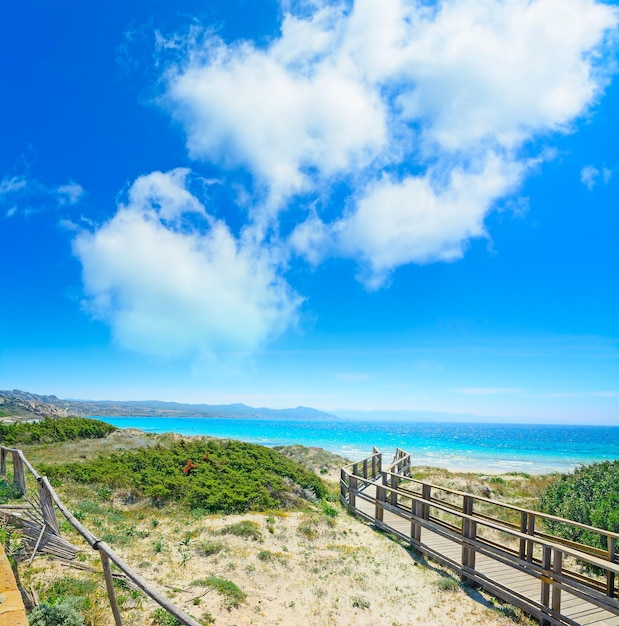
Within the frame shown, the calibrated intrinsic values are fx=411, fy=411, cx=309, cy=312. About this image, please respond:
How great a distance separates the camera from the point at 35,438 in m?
22.9

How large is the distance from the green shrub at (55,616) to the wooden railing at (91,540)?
A: 0.47 meters

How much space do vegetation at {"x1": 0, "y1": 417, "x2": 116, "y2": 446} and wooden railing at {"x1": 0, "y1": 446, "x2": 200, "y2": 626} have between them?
10.9 metres

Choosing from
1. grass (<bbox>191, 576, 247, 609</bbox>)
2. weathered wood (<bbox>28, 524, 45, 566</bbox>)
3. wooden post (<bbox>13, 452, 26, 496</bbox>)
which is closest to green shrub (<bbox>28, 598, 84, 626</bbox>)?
weathered wood (<bbox>28, 524, 45, 566</bbox>)

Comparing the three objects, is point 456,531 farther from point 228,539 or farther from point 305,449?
point 305,449

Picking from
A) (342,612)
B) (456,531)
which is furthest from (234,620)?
(456,531)

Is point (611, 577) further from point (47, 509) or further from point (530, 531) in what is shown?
point (47, 509)

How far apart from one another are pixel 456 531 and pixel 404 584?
1.81 meters

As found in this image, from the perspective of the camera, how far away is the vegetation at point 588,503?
10188mm

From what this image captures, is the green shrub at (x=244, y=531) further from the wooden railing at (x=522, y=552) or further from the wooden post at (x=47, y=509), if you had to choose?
the wooden post at (x=47, y=509)

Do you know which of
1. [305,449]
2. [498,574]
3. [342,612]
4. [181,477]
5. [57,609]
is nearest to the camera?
[57,609]

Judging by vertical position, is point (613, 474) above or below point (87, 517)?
above

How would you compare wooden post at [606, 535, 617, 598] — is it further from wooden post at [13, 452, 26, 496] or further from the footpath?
wooden post at [13, 452, 26, 496]

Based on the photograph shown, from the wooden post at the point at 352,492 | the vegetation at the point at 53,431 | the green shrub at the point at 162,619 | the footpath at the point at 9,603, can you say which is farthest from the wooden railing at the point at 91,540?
the vegetation at the point at 53,431

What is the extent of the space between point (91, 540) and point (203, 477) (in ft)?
33.4
